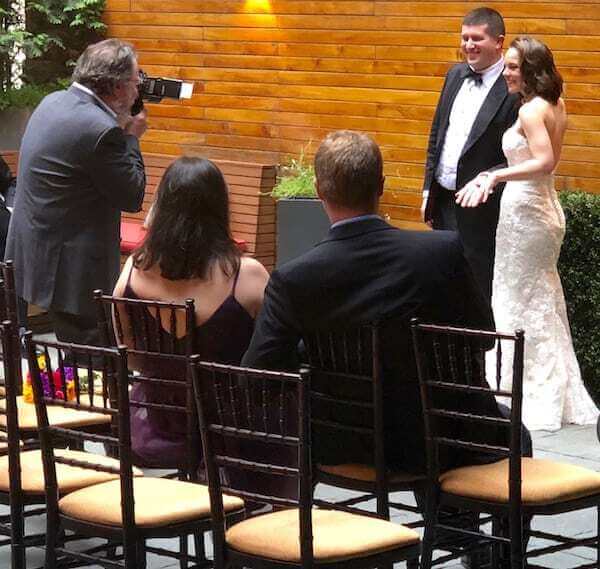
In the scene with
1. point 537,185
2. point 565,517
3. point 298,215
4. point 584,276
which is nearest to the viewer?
point 565,517

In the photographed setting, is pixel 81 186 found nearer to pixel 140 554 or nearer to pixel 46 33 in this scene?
pixel 140 554

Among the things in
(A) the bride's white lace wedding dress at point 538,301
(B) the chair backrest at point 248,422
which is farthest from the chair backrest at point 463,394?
(A) the bride's white lace wedding dress at point 538,301

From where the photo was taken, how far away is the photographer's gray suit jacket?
239 inches

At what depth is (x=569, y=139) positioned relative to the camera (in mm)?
8422

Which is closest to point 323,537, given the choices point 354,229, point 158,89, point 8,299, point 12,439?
point 354,229

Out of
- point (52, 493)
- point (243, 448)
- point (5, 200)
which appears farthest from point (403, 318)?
point (5, 200)

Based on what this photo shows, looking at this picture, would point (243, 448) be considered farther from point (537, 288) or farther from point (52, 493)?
point (537, 288)

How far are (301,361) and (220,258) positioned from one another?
0.60 meters

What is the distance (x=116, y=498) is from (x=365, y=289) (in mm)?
899

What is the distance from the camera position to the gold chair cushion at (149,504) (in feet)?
Result: 13.1

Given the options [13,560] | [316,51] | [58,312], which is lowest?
[13,560]

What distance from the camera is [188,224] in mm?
4805

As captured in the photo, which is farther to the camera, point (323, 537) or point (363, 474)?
point (363, 474)

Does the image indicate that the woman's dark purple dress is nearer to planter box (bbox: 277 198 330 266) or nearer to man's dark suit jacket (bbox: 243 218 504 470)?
man's dark suit jacket (bbox: 243 218 504 470)
